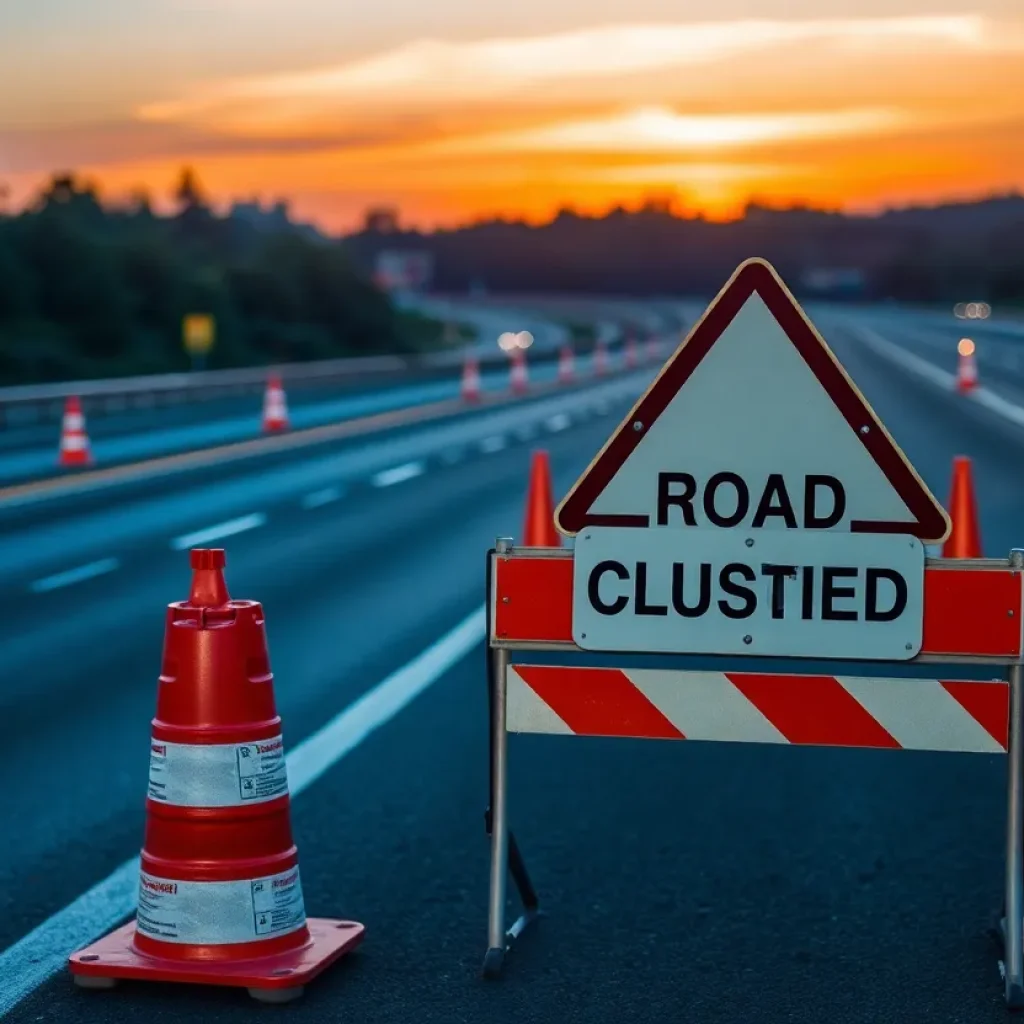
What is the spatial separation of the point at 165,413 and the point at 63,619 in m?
25.5

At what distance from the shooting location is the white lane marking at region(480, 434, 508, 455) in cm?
2938

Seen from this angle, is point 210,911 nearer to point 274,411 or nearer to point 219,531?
point 219,531

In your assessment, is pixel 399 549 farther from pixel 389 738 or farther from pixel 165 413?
pixel 165 413

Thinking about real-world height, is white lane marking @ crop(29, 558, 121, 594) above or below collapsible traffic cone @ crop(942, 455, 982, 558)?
below

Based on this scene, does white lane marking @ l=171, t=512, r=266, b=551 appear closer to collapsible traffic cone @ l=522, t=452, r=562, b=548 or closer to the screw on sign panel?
collapsible traffic cone @ l=522, t=452, r=562, b=548

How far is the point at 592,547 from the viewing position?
210 inches

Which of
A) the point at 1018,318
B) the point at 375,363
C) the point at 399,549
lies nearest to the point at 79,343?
the point at 375,363

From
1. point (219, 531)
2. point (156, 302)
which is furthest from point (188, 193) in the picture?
point (219, 531)

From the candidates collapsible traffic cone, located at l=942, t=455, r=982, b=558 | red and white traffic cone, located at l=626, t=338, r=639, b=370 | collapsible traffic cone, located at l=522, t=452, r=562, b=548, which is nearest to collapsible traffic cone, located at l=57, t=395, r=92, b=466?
collapsible traffic cone, located at l=522, t=452, r=562, b=548

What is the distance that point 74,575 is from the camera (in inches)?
607

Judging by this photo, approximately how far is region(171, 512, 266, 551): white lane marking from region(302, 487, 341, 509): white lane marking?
39.0 inches

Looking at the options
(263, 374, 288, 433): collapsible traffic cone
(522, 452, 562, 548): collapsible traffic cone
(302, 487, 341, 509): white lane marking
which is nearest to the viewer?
(522, 452, 562, 548): collapsible traffic cone

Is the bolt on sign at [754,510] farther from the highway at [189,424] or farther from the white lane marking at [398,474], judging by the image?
the highway at [189,424]

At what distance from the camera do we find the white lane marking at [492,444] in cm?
2938
